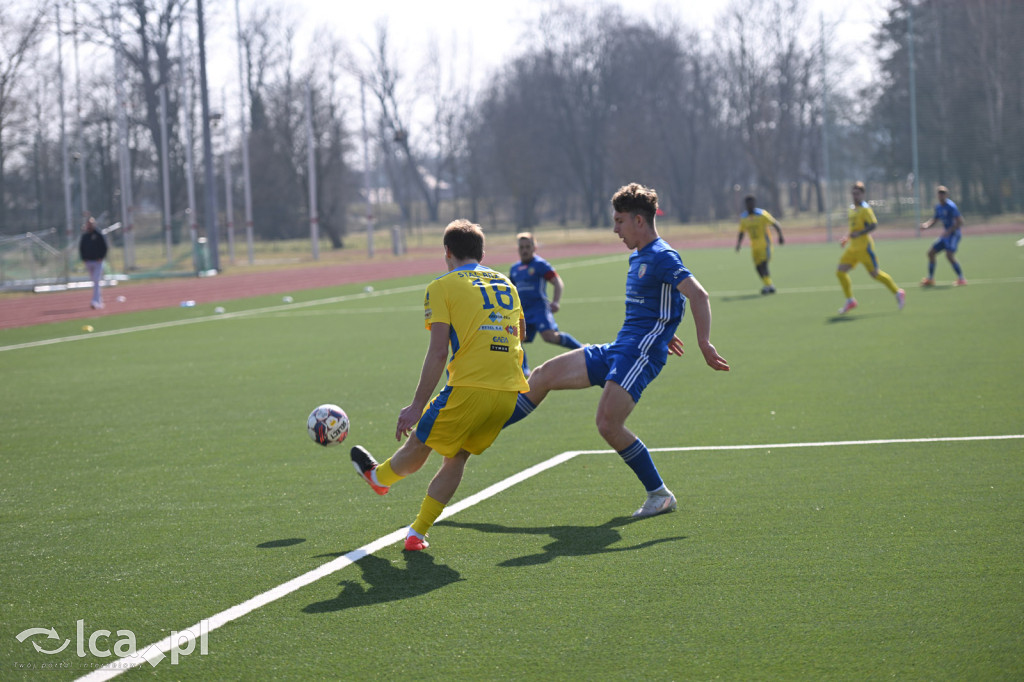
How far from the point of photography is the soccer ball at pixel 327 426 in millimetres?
6504

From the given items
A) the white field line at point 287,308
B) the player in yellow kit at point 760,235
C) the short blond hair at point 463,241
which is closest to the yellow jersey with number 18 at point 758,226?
the player in yellow kit at point 760,235

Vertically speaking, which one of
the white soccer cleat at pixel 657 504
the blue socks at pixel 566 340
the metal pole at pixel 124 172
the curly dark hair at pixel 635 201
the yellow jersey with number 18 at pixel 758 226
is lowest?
the white soccer cleat at pixel 657 504

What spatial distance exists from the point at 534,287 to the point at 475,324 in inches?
272

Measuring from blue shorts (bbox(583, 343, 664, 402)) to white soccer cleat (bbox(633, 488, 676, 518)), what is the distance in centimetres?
55

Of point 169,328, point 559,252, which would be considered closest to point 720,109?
point 559,252

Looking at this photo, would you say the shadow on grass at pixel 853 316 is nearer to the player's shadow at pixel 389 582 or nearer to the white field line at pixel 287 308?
the white field line at pixel 287 308

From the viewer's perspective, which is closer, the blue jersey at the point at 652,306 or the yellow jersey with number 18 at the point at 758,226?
the blue jersey at the point at 652,306

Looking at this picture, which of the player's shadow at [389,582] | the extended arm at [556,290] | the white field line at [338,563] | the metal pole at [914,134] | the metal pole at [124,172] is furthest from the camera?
the metal pole at [914,134]

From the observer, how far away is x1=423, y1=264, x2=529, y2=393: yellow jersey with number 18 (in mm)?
5305

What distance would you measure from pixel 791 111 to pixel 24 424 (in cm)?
7155

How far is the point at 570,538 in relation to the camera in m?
5.50

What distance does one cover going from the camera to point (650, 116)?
80.5m

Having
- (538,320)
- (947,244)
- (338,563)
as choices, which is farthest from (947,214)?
(338,563)

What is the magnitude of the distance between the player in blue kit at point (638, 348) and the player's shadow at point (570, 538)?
1.08ft
